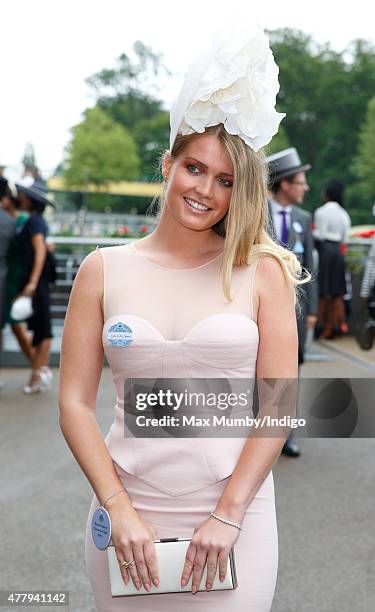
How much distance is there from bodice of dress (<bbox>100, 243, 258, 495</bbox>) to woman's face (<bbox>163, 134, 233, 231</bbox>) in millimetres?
138

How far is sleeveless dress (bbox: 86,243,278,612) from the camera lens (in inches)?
73.7

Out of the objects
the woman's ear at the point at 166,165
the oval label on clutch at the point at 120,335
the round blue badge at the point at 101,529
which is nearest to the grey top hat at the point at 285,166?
the woman's ear at the point at 166,165

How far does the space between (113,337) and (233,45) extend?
0.71m

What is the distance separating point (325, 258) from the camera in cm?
1112

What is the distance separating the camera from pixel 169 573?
179 centimetres

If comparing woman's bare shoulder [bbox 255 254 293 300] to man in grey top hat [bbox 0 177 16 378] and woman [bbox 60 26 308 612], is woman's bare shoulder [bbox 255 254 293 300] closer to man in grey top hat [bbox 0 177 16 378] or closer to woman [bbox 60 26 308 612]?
woman [bbox 60 26 308 612]

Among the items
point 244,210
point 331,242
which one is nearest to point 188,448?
point 244,210

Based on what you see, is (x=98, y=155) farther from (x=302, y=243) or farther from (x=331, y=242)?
(x=302, y=243)

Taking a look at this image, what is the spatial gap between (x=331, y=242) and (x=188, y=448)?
9598mm

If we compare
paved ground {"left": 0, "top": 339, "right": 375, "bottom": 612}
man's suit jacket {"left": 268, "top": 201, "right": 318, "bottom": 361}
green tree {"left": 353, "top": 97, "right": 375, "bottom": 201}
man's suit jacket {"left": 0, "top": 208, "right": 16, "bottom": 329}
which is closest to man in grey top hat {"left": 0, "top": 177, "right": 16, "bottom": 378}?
man's suit jacket {"left": 0, "top": 208, "right": 16, "bottom": 329}

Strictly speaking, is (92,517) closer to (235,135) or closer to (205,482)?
(205,482)

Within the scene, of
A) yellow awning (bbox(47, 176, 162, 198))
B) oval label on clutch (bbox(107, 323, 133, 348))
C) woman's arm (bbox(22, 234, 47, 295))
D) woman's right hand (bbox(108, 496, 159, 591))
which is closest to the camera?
woman's right hand (bbox(108, 496, 159, 591))

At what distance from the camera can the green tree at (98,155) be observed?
66.5 m

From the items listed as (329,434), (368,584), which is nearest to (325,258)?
(329,434)
